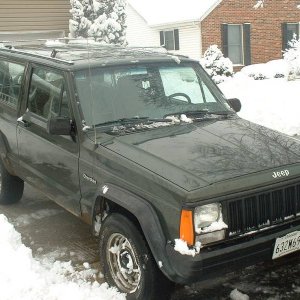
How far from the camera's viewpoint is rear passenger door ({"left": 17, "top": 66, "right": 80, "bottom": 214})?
456 cm

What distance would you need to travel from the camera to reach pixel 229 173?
3.55 metres

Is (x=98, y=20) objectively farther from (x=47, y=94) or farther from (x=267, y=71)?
(x=47, y=94)

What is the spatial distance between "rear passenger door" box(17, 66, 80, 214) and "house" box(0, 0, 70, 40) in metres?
10.7

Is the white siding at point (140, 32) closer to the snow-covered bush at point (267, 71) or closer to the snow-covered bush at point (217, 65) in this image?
the snow-covered bush at point (267, 71)

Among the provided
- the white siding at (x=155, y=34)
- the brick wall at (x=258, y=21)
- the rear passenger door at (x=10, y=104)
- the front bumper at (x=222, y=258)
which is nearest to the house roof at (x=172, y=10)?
the white siding at (x=155, y=34)

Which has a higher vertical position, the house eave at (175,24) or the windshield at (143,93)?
the house eave at (175,24)

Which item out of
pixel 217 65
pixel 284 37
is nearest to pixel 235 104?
pixel 217 65

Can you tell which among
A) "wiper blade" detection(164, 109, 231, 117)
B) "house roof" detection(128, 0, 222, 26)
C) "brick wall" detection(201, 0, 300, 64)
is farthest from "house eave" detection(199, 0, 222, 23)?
"wiper blade" detection(164, 109, 231, 117)

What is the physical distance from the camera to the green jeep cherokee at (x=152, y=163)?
3.43 meters

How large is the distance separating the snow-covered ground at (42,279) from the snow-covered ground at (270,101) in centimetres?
608

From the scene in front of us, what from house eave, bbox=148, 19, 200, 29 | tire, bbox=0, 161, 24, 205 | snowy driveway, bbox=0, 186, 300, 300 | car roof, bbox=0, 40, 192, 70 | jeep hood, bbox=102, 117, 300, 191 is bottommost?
snowy driveway, bbox=0, 186, 300, 300

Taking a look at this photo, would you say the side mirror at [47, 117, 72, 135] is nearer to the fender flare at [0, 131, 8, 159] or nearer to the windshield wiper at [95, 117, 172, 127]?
the windshield wiper at [95, 117, 172, 127]

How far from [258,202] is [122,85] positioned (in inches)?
70.2

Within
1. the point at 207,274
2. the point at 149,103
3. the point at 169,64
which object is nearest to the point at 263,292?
the point at 207,274
